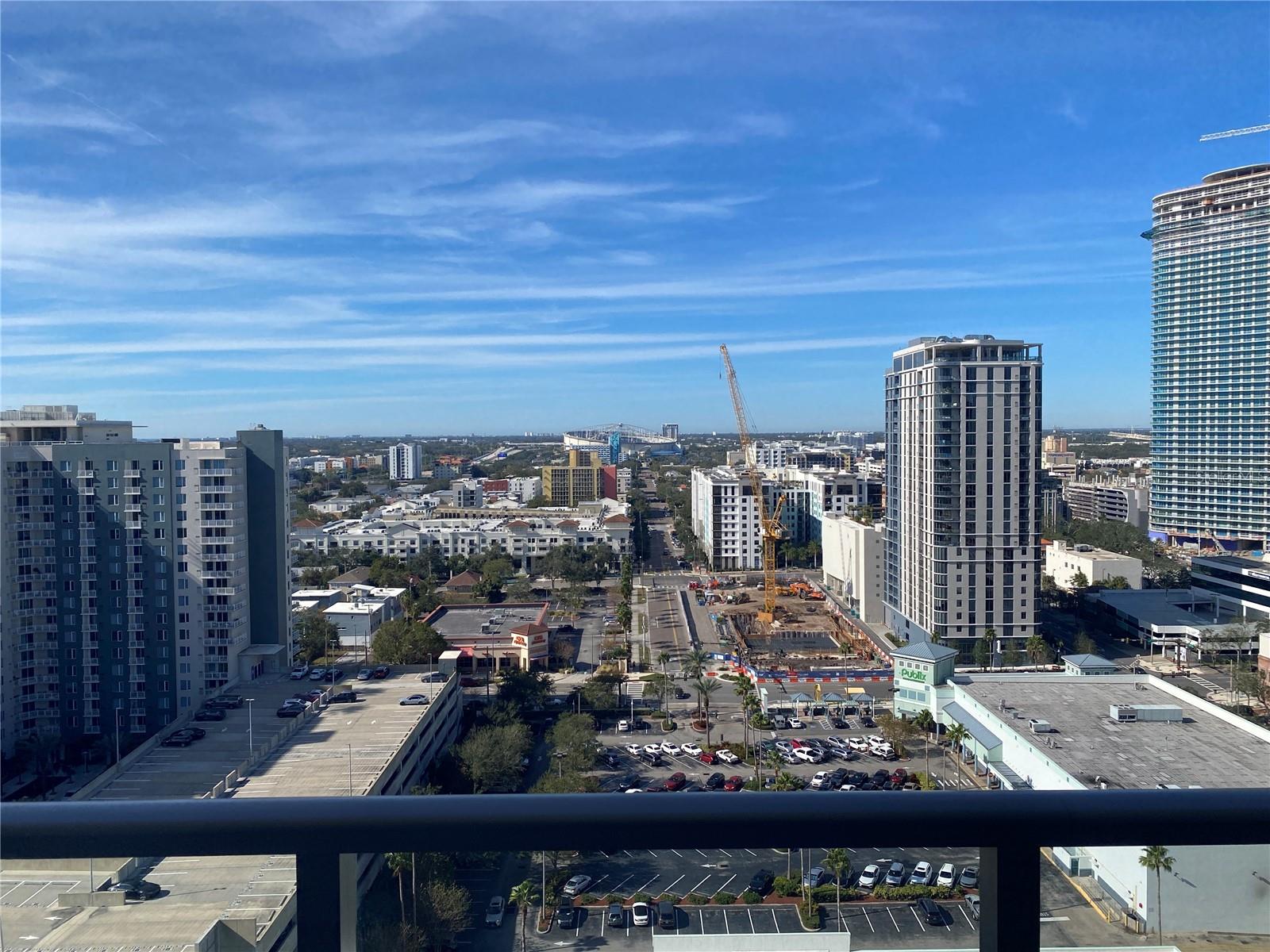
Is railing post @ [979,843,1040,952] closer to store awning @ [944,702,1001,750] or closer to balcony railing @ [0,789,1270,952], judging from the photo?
balcony railing @ [0,789,1270,952]

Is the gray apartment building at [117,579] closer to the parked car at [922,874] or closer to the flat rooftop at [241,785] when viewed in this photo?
the flat rooftop at [241,785]

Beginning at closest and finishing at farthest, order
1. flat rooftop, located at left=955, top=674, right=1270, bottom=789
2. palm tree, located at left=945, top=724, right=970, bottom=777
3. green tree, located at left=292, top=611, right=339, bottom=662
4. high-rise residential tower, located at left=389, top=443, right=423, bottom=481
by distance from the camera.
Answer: flat rooftop, located at left=955, top=674, right=1270, bottom=789 < palm tree, located at left=945, top=724, right=970, bottom=777 < green tree, located at left=292, top=611, right=339, bottom=662 < high-rise residential tower, located at left=389, top=443, right=423, bottom=481

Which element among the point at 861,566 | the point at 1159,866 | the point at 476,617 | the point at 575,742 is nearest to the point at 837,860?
the point at 1159,866

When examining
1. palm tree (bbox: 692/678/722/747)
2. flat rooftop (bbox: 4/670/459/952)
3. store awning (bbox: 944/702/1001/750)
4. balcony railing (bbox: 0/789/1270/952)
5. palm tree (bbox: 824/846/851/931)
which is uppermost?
balcony railing (bbox: 0/789/1270/952)

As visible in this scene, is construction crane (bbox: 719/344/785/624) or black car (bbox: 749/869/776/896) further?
construction crane (bbox: 719/344/785/624)

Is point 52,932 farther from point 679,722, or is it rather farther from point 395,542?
point 395,542

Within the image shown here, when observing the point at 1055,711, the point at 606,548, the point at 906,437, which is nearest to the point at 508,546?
the point at 606,548

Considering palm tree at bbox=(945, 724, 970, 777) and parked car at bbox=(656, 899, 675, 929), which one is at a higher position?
parked car at bbox=(656, 899, 675, 929)

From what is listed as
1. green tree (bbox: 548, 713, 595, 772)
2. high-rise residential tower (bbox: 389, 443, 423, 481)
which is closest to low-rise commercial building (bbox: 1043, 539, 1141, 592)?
green tree (bbox: 548, 713, 595, 772)
